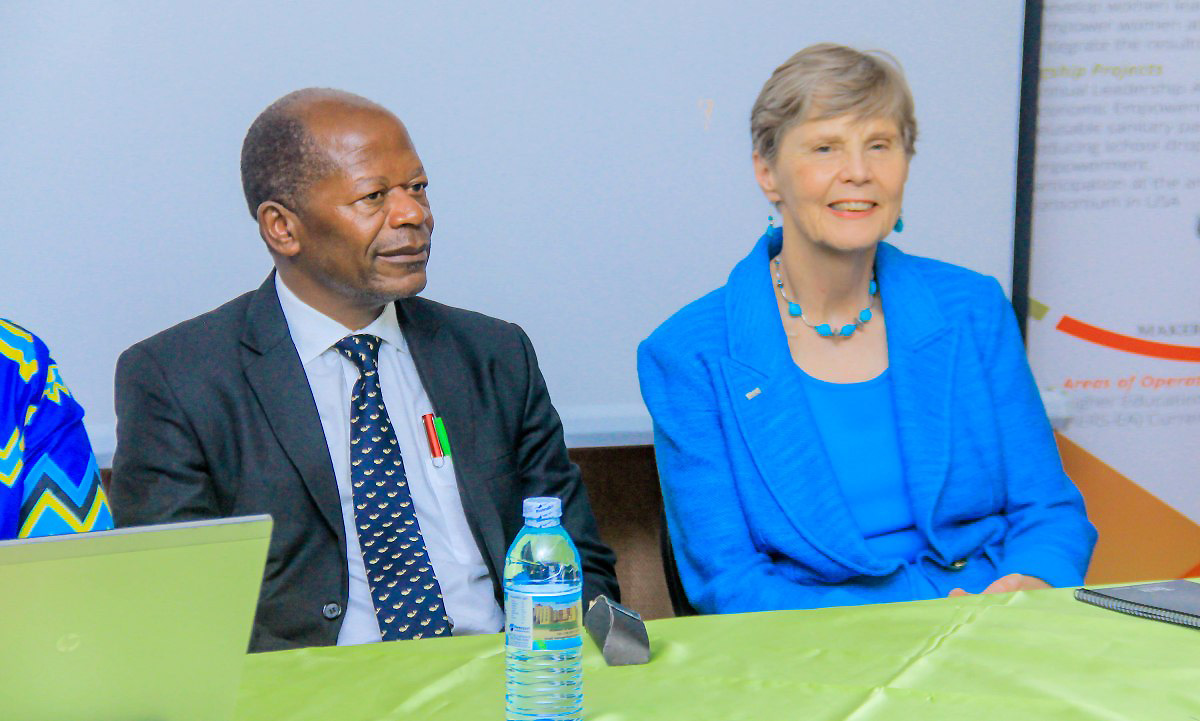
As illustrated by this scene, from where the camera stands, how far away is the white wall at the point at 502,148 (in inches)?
101

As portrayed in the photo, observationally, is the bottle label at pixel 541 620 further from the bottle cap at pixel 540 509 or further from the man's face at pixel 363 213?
the man's face at pixel 363 213

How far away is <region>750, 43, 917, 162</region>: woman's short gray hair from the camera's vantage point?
2.11 metres

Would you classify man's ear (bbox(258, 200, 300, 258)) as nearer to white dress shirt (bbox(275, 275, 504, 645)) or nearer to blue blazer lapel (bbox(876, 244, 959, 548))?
white dress shirt (bbox(275, 275, 504, 645))

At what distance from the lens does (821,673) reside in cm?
122

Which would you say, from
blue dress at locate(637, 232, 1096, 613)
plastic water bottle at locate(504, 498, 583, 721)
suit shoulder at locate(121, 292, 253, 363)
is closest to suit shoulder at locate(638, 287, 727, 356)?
blue dress at locate(637, 232, 1096, 613)

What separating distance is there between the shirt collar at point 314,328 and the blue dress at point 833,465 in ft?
1.54

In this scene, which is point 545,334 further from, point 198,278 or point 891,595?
point 891,595

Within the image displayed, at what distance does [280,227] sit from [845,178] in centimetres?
102

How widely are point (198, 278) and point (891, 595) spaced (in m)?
1.66

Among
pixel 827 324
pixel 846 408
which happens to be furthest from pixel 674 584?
pixel 827 324

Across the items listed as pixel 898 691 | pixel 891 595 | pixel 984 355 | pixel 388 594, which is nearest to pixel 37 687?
pixel 898 691

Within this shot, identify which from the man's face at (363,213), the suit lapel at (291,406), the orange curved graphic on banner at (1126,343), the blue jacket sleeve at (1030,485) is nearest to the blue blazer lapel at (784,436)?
the blue jacket sleeve at (1030,485)

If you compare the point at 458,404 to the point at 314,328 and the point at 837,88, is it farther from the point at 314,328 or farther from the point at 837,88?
the point at 837,88

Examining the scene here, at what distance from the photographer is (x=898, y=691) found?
116cm
